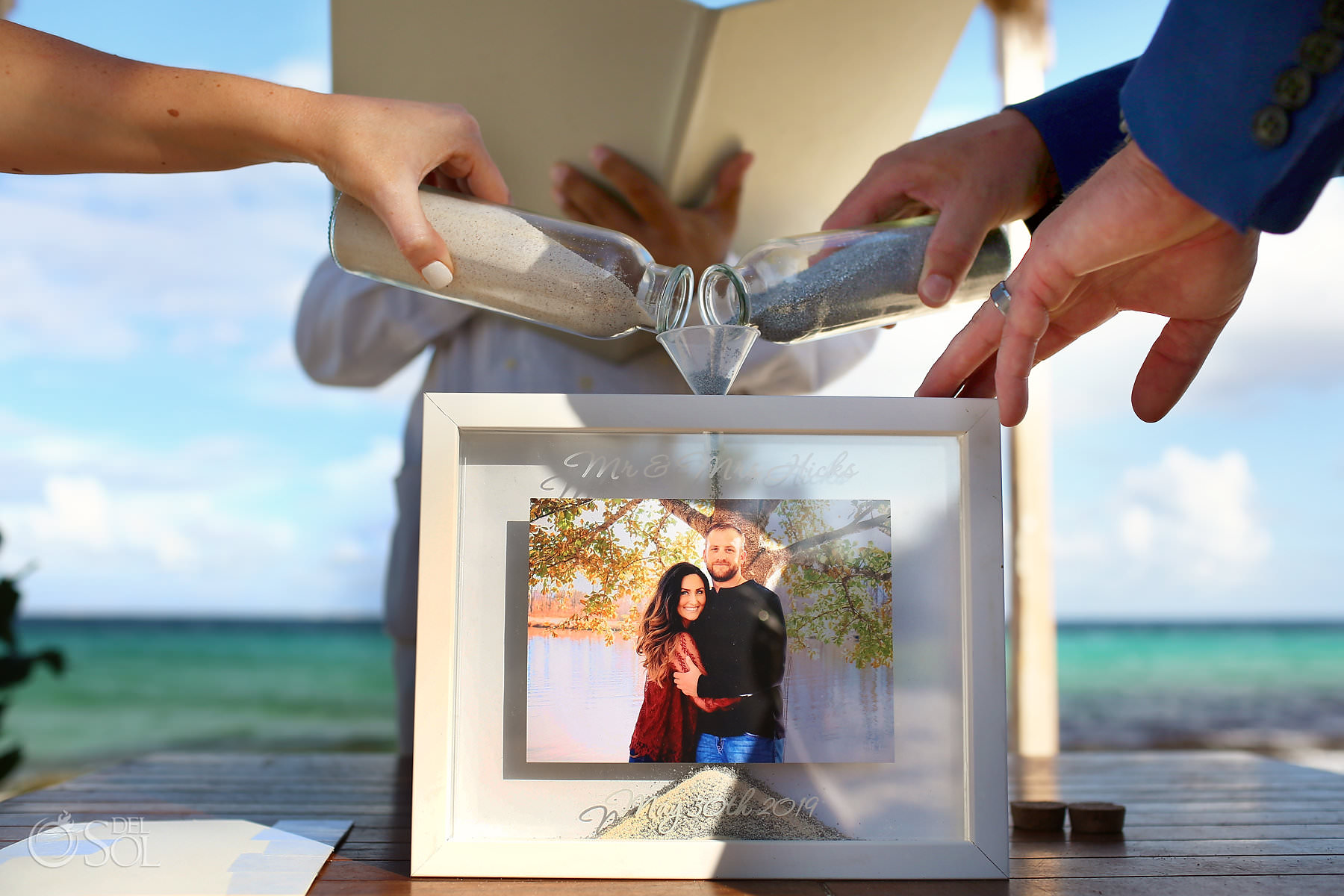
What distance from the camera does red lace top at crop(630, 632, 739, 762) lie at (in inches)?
22.5

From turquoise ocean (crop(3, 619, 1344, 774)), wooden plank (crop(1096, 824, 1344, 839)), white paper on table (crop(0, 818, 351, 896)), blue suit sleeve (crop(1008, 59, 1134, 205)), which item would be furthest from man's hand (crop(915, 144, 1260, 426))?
turquoise ocean (crop(3, 619, 1344, 774))

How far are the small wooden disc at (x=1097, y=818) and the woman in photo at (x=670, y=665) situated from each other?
0.37 meters

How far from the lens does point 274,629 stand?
12.2 m

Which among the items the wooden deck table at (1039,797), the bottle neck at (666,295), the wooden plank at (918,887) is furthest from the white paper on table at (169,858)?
the bottle neck at (666,295)

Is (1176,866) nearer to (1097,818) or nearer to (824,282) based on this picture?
(1097,818)

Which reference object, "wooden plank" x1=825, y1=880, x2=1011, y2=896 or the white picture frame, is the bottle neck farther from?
"wooden plank" x1=825, y1=880, x2=1011, y2=896

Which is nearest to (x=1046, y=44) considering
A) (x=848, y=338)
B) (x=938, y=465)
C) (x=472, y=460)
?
(x=848, y=338)

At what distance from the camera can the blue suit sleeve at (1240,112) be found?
448 mm

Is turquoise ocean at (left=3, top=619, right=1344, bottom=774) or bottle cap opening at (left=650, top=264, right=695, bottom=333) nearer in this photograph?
bottle cap opening at (left=650, top=264, right=695, bottom=333)

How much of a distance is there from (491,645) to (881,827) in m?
0.29

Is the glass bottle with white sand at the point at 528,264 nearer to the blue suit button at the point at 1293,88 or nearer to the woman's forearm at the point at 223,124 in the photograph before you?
the woman's forearm at the point at 223,124

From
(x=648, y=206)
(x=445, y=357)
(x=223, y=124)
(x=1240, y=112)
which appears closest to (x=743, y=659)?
(x=1240, y=112)

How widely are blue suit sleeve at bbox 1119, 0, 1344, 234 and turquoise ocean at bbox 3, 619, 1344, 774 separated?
328 inches

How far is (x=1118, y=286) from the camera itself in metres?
0.71
